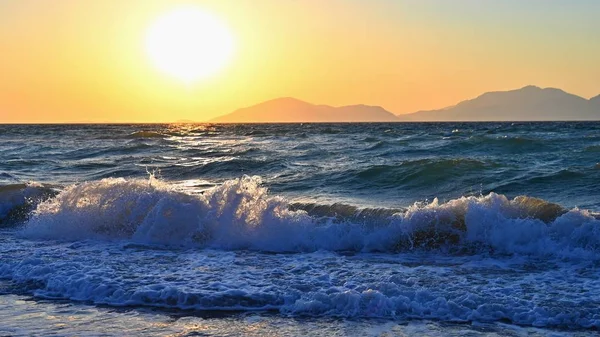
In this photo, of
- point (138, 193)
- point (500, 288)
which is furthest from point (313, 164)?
point (500, 288)

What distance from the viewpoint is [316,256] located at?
423 inches

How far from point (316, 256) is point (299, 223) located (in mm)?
1595

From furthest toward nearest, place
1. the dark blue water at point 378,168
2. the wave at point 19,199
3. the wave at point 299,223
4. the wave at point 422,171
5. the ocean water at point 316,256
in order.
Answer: the wave at point 422,171, the dark blue water at point 378,168, the wave at point 19,199, the wave at point 299,223, the ocean water at point 316,256

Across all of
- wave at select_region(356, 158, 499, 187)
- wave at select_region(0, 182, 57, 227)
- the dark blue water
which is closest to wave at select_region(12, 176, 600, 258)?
wave at select_region(0, 182, 57, 227)

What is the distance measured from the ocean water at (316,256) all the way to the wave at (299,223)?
33 millimetres

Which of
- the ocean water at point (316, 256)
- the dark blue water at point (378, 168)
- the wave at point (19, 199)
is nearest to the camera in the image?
the ocean water at point (316, 256)

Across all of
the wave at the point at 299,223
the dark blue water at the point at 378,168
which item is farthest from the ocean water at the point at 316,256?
the dark blue water at the point at 378,168

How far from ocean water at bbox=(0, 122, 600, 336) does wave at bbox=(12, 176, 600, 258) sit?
33 mm

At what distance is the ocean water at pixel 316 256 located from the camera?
23.9 ft

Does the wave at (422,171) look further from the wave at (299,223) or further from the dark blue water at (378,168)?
the wave at (299,223)

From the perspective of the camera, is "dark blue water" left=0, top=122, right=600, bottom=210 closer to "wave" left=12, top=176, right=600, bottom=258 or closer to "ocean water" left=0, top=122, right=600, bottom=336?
"ocean water" left=0, top=122, right=600, bottom=336

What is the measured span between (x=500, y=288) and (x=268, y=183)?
1183cm

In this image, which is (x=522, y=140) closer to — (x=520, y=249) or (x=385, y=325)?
(x=520, y=249)

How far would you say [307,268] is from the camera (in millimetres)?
9703
